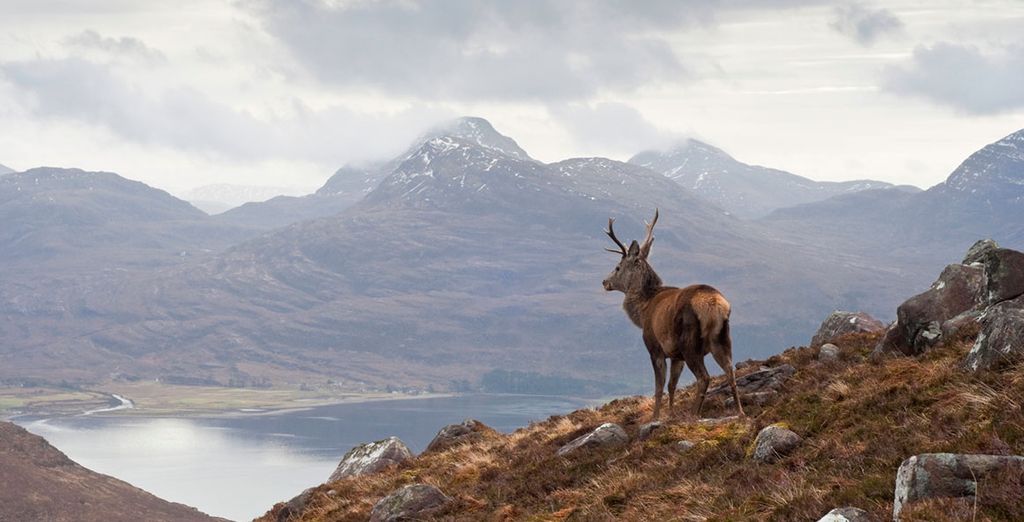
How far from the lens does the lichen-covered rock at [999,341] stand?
15.2 meters

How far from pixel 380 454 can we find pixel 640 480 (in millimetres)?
15201

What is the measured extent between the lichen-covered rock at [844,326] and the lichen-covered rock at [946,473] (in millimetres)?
21346

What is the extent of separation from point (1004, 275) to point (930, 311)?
290cm

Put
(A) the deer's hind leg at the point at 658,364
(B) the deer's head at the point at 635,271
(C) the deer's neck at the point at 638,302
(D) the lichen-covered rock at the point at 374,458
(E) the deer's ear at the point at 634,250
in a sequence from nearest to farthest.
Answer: (A) the deer's hind leg at the point at 658,364 → (C) the deer's neck at the point at 638,302 → (B) the deer's head at the point at 635,271 → (E) the deer's ear at the point at 634,250 → (D) the lichen-covered rock at the point at 374,458

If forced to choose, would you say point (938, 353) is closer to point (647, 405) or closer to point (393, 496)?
point (647, 405)

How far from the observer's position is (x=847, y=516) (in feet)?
33.1

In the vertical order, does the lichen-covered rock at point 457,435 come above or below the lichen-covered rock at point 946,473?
below

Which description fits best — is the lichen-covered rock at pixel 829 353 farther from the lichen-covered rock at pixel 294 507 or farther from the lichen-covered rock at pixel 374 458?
the lichen-covered rock at pixel 294 507

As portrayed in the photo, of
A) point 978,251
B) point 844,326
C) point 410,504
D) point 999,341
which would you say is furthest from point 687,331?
point 844,326

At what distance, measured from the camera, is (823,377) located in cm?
2152

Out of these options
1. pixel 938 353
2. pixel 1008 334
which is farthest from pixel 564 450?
pixel 1008 334

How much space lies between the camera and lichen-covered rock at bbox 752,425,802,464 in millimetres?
15156

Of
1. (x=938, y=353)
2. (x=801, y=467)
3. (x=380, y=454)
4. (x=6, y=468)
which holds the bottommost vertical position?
(x=6, y=468)

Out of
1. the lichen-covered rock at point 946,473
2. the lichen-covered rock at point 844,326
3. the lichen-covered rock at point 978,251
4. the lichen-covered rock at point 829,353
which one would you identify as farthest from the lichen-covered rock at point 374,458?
the lichen-covered rock at point 946,473
